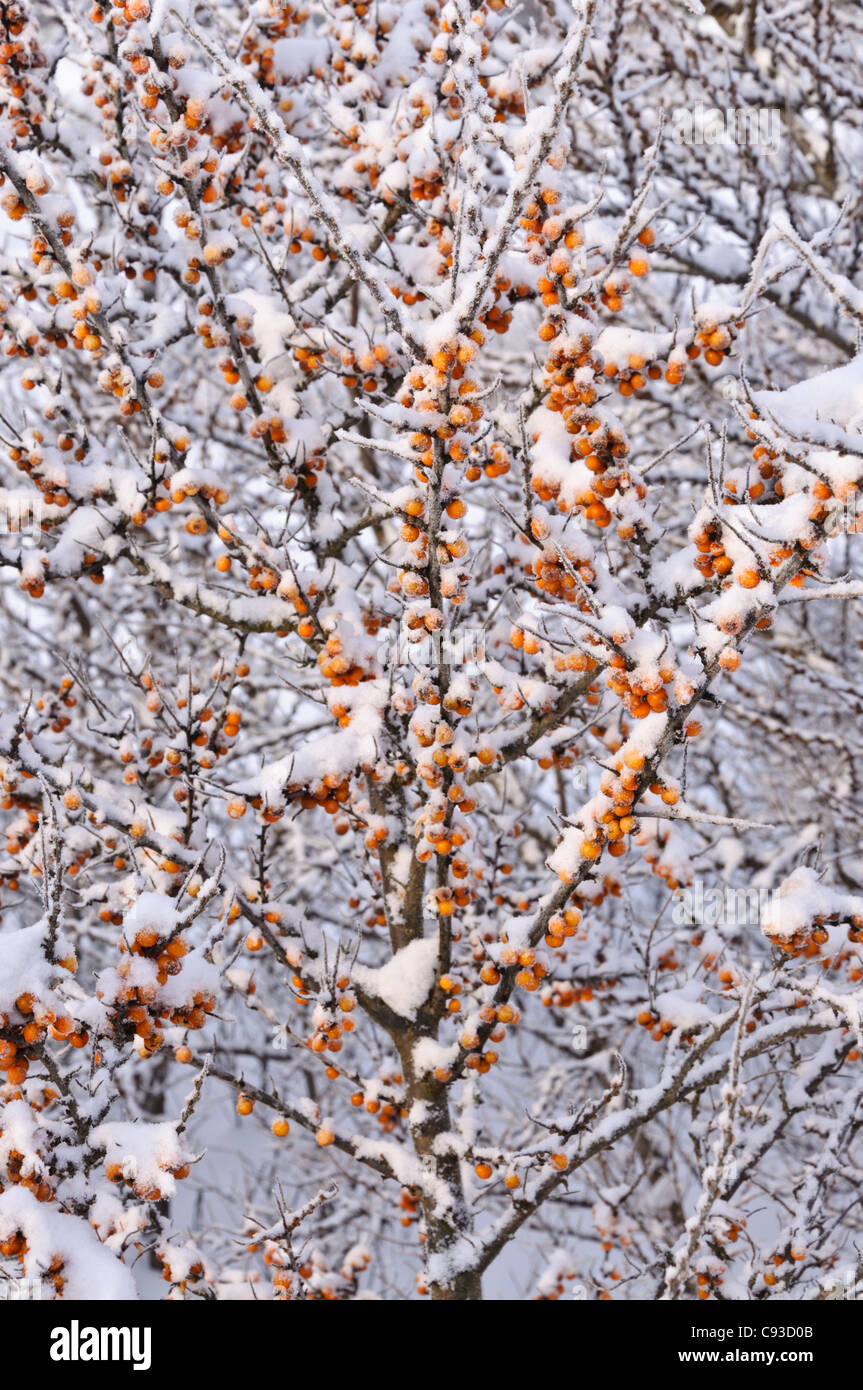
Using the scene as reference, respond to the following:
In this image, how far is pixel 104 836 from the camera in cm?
434

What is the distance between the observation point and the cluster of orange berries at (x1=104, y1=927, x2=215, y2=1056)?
2924 millimetres

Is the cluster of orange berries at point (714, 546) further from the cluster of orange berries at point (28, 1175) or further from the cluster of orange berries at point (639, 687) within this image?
the cluster of orange berries at point (28, 1175)

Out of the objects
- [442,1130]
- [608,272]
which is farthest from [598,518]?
[442,1130]

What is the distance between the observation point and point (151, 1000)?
9.78 ft

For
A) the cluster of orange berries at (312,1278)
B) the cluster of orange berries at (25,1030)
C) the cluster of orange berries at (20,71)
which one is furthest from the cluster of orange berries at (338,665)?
the cluster of orange berries at (20,71)

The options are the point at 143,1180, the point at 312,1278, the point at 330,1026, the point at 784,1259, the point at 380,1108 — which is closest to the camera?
the point at 143,1180

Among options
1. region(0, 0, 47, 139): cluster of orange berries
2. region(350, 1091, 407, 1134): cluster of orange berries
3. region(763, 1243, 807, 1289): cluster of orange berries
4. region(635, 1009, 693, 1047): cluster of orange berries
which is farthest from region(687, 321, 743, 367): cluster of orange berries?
region(763, 1243, 807, 1289): cluster of orange berries

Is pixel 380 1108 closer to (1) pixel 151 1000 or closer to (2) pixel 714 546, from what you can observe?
(1) pixel 151 1000

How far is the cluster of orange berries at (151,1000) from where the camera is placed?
2.92 meters

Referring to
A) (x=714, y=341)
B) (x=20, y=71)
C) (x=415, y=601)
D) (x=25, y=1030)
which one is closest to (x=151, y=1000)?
(x=25, y=1030)

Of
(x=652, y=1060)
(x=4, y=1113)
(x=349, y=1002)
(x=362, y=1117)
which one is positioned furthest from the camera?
(x=652, y=1060)

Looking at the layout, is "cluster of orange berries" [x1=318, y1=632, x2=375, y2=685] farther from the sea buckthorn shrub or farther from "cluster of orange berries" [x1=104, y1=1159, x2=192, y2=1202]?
"cluster of orange berries" [x1=104, y1=1159, x2=192, y2=1202]
